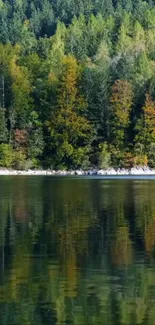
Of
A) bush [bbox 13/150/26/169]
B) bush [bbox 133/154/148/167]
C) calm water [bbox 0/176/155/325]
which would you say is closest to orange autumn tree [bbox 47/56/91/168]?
bush [bbox 13/150/26/169]

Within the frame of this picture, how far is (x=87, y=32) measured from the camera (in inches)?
5984

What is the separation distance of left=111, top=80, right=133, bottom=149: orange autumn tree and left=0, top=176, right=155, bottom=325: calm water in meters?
59.2

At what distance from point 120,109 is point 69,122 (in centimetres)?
717

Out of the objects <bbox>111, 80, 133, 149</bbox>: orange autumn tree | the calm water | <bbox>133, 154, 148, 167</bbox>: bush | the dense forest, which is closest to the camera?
the calm water

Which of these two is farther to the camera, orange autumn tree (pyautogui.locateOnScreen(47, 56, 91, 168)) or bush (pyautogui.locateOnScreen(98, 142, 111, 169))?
orange autumn tree (pyautogui.locateOnScreen(47, 56, 91, 168))

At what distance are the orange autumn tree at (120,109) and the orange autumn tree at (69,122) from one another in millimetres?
3680

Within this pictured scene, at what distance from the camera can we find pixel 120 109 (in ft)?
333

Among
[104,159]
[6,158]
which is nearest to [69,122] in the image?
[104,159]

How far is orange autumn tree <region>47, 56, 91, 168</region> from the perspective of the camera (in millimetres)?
99438

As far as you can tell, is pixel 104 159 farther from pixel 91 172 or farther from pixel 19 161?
pixel 19 161

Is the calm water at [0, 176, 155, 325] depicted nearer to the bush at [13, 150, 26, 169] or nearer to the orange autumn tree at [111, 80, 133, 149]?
the bush at [13, 150, 26, 169]

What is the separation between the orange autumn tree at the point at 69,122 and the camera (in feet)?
326

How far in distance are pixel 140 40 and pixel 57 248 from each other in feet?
396

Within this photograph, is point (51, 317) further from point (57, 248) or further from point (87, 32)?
point (87, 32)
